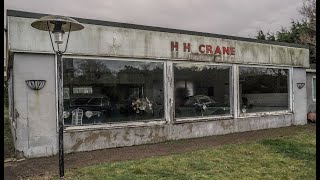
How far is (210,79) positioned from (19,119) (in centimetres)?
638

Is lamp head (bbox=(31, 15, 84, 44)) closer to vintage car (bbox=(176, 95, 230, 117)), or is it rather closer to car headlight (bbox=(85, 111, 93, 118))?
car headlight (bbox=(85, 111, 93, 118))

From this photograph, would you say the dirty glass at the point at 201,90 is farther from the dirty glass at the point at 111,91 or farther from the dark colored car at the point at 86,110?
the dark colored car at the point at 86,110

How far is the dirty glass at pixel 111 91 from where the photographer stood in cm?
920

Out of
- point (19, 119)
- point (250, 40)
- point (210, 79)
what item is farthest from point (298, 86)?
point (19, 119)

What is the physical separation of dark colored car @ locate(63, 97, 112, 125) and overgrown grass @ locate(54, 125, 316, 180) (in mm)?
2177

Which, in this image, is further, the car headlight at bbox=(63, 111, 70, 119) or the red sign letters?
the red sign letters

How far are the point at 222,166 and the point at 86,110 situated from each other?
403cm

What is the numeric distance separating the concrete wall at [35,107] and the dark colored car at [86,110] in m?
0.43

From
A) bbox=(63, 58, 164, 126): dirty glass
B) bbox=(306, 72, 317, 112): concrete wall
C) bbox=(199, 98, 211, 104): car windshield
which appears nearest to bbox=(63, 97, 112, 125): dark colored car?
bbox=(63, 58, 164, 126): dirty glass

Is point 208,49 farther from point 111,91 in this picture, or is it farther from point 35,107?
point 35,107

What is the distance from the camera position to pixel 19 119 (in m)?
8.41

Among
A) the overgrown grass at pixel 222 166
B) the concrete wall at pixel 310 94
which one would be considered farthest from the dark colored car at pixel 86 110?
the concrete wall at pixel 310 94

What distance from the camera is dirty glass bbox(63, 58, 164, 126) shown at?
9203 millimetres

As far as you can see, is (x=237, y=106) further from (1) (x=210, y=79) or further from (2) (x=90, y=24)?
(2) (x=90, y=24)
